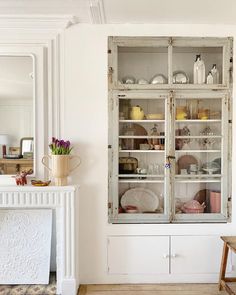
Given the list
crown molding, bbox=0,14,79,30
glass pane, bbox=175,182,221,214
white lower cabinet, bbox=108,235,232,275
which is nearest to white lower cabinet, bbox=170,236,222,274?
white lower cabinet, bbox=108,235,232,275

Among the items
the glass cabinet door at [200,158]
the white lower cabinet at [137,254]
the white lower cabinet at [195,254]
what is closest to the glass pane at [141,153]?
the glass cabinet door at [200,158]

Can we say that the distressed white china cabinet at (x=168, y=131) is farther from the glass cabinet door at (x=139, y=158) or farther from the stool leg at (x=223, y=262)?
the stool leg at (x=223, y=262)

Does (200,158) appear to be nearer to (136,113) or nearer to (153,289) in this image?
(136,113)

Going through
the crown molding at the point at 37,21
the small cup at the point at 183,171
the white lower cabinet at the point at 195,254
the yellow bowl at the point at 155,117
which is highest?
the crown molding at the point at 37,21

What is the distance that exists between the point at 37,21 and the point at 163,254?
8.20 feet

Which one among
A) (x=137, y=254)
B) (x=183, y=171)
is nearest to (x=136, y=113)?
(x=183, y=171)

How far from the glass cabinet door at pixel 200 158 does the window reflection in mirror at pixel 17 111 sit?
140cm

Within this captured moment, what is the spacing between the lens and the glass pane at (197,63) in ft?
8.57

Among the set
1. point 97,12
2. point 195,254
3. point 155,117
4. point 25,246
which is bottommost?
point 195,254

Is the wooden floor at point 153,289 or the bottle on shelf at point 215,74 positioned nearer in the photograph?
the wooden floor at point 153,289

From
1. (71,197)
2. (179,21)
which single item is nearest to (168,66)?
(179,21)

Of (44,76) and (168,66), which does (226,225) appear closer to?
(168,66)

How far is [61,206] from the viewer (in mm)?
2348

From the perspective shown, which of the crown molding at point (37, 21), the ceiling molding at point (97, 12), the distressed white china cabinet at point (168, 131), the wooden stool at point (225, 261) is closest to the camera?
A: the ceiling molding at point (97, 12)
